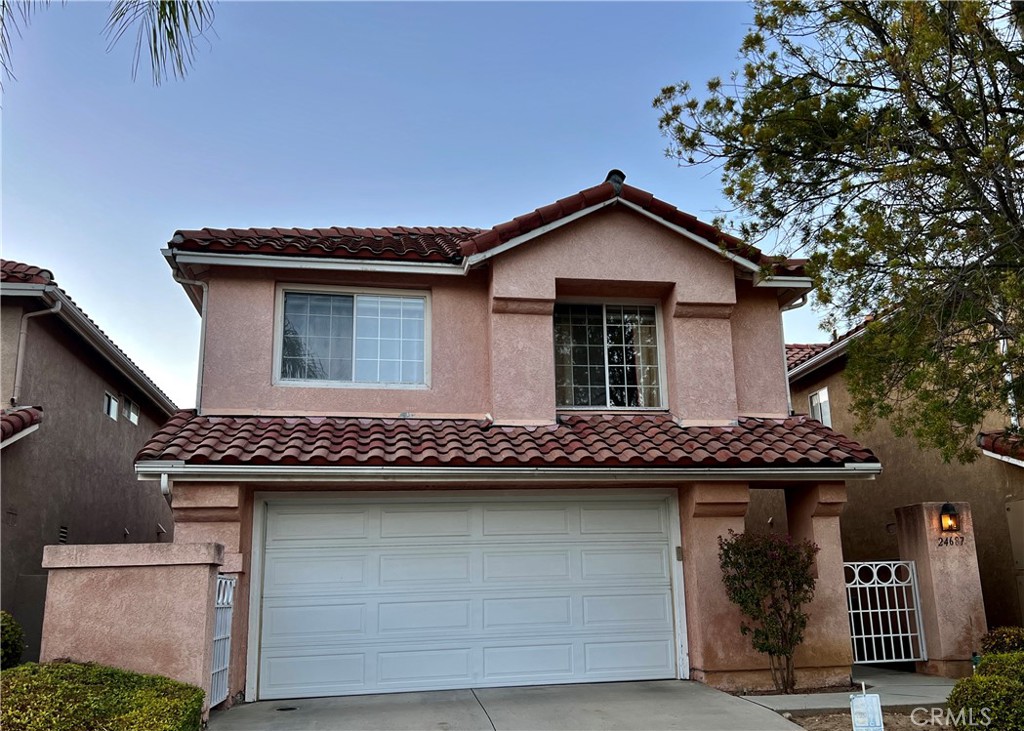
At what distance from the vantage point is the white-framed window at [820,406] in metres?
17.3

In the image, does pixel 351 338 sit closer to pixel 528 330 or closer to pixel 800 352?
pixel 528 330

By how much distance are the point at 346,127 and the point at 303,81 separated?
7.60ft

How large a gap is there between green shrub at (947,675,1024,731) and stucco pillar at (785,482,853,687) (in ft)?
11.8

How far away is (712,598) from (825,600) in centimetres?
155

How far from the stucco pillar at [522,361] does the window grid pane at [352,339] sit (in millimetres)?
1118

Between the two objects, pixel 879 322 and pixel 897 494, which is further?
pixel 897 494

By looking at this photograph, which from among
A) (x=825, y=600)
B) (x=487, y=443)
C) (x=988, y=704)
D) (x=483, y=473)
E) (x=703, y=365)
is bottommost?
(x=988, y=704)

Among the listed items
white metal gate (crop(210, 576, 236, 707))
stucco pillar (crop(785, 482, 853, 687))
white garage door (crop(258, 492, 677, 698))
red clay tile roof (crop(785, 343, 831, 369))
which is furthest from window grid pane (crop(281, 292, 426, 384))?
red clay tile roof (crop(785, 343, 831, 369))

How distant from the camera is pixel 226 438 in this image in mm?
10211

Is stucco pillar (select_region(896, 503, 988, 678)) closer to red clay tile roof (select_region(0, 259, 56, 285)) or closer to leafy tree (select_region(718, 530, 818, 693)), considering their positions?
leafy tree (select_region(718, 530, 818, 693))

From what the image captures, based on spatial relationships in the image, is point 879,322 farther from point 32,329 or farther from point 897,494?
point 32,329

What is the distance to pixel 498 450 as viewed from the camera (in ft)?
34.3

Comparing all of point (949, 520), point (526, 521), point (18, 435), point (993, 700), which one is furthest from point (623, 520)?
point (18, 435)

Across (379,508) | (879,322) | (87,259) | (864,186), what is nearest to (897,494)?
(879,322)
